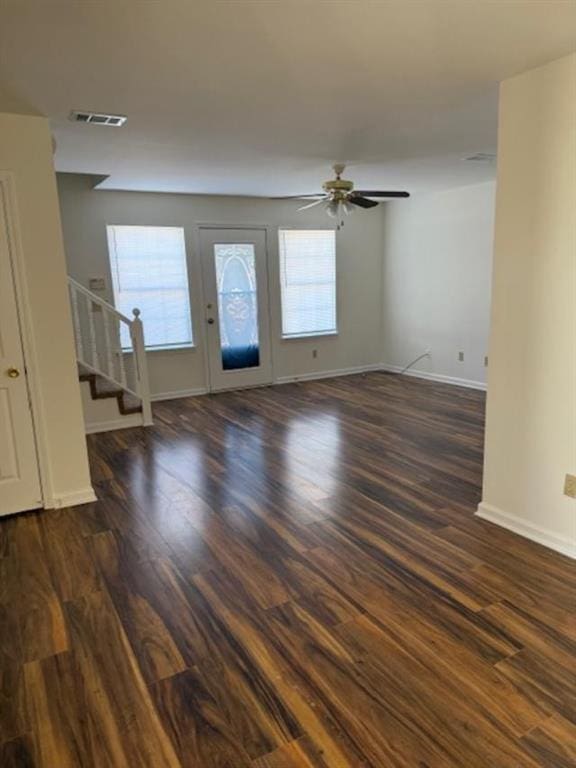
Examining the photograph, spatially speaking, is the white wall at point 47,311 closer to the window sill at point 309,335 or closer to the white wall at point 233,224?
the white wall at point 233,224

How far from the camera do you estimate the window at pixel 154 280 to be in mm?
6004

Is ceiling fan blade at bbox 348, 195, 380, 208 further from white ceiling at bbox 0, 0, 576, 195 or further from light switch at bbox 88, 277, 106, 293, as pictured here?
light switch at bbox 88, 277, 106, 293

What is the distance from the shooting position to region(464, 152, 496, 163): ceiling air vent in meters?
4.53

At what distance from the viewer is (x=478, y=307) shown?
21.1 feet

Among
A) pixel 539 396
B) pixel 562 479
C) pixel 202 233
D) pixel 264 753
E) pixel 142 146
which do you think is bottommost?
pixel 264 753

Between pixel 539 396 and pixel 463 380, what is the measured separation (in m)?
4.14

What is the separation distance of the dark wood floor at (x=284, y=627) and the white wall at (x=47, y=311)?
32 centimetres

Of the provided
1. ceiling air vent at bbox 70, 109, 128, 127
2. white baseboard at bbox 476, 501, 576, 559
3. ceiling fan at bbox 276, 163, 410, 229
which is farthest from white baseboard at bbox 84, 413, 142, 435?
white baseboard at bbox 476, 501, 576, 559

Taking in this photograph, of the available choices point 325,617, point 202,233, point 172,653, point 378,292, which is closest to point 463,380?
point 378,292

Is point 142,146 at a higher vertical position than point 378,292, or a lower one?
higher

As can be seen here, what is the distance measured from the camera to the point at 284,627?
2.18 meters

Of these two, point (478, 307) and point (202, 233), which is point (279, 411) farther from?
point (478, 307)

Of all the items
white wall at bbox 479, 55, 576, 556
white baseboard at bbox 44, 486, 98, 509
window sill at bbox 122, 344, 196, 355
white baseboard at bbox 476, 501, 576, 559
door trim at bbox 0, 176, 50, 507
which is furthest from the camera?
window sill at bbox 122, 344, 196, 355

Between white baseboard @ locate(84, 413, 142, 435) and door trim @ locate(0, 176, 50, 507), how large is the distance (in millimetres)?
1814
